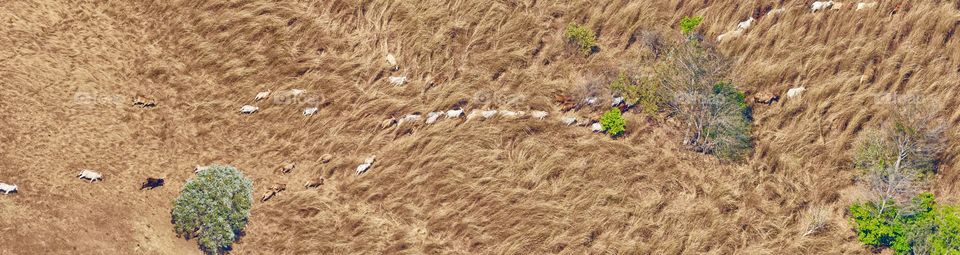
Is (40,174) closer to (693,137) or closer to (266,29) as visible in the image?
(266,29)

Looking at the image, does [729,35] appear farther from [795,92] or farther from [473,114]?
[473,114]

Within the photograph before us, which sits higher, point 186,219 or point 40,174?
point 40,174

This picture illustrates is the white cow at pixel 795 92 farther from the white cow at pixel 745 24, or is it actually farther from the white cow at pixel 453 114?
the white cow at pixel 453 114

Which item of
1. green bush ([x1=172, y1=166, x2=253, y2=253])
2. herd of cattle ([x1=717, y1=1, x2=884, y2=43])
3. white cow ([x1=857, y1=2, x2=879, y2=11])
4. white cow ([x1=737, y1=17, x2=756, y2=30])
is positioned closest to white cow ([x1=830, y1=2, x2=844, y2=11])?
herd of cattle ([x1=717, y1=1, x2=884, y2=43])

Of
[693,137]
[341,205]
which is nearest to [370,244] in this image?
[341,205]

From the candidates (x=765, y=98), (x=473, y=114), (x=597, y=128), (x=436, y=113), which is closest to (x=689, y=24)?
(x=765, y=98)

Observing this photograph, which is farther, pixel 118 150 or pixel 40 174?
pixel 118 150
